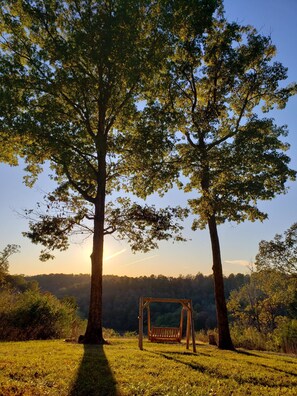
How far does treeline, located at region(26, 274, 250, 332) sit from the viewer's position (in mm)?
64900

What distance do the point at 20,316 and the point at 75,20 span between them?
648 inches

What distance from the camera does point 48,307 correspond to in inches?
763

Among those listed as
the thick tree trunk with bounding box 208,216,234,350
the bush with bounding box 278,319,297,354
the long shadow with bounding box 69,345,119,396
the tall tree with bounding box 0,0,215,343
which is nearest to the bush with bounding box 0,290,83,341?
the tall tree with bounding box 0,0,215,343

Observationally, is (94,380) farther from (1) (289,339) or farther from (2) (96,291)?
(1) (289,339)

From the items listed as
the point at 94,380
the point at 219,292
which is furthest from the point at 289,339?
the point at 94,380

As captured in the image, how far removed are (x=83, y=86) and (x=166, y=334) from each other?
13.0 metres

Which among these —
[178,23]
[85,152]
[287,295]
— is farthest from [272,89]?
[287,295]

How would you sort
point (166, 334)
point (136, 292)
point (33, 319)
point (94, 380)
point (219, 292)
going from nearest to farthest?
point (94, 380) → point (166, 334) → point (219, 292) → point (33, 319) → point (136, 292)

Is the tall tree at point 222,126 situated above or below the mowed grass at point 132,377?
above

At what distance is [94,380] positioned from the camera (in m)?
6.39

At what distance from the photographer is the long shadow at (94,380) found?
5631 millimetres

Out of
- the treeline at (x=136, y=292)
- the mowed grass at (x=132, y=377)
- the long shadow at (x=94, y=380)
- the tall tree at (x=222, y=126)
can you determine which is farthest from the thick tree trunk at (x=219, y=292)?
the treeline at (x=136, y=292)

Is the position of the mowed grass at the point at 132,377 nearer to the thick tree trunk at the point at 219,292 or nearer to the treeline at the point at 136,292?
the thick tree trunk at the point at 219,292

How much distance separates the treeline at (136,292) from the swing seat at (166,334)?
4496cm
